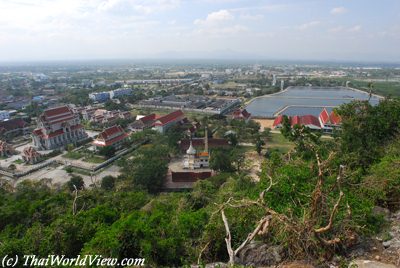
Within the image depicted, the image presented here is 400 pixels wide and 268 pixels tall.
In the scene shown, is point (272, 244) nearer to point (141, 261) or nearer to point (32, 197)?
point (141, 261)

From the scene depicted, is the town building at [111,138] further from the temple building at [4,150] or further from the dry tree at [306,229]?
the dry tree at [306,229]

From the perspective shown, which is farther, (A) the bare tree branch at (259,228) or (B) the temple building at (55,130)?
(B) the temple building at (55,130)

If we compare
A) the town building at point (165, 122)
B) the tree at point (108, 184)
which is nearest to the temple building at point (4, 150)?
the town building at point (165, 122)

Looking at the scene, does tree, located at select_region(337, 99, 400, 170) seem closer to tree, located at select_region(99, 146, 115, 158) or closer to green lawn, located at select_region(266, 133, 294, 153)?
green lawn, located at select_region(266, 133, 294, 153)

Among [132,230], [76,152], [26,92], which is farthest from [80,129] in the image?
[26,92]

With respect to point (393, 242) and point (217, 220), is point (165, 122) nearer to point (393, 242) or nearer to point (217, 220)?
point (217, 220)

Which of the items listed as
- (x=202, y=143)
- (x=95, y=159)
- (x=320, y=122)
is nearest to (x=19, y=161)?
(x=95, y=159)

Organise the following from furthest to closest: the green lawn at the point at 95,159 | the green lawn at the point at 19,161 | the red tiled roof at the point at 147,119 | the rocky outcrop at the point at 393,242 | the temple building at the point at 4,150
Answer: the red tiled roof at the point at 147,119
the temple building at the point at 4,150
the green lawn at the point at 19,161
the green lawn at the point at 95,159
the rocky outcrop at the point at 393,242
